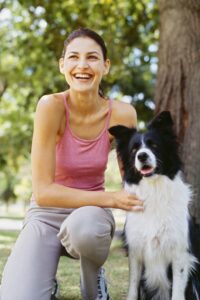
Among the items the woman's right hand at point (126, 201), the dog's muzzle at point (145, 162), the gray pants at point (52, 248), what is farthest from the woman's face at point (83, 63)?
the gray pants at point (52, 248)

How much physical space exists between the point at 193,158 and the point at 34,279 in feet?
11.6

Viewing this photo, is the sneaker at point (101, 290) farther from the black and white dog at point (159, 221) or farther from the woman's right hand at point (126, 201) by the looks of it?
the woman's right hand at point (126, 201)

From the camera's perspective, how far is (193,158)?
6617mm

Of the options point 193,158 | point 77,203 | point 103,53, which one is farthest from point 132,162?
point 193,158

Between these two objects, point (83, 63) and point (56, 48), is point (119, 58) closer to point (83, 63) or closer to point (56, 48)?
point (56, 48)

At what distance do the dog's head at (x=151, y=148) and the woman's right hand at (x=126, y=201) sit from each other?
164 millimetres

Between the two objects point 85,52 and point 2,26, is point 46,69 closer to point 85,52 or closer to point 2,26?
point 2,26

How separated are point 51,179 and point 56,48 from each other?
875 cm

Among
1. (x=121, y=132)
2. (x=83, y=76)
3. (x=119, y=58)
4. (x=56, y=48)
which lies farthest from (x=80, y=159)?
(x=119, y=58)

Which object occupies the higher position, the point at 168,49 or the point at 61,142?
the point at 168,49

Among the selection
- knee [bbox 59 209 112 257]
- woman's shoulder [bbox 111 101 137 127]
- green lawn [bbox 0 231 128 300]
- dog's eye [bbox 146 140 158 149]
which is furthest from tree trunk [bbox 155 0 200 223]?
knee [bbox 59 209 112 257]

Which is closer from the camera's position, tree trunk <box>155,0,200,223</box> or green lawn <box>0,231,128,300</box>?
green lawn <box>0,231,128,300</box>

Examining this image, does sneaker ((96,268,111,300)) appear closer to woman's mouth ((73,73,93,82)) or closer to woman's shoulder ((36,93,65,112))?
woman's shoulder ((36,93,65,112))

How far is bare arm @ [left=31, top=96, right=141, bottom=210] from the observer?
3.59 m
